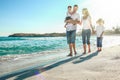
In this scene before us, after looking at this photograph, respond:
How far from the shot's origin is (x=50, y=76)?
4.36 meters

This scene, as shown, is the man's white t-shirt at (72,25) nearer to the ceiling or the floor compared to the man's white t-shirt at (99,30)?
nearer to the ceiling

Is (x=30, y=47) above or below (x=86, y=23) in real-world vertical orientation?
below

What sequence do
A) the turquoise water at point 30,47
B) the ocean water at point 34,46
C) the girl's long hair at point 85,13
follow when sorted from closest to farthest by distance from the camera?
the girl's long hair at point 85,13
the ocean water at point 34,46
the turquoise water at point 30,47

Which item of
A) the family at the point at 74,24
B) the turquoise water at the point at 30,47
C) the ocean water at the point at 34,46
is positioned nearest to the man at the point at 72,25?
the family at the point at 74,24

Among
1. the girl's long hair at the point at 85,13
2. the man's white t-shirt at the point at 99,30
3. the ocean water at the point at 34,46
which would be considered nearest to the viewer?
the girl's long hair at the point at 85,13

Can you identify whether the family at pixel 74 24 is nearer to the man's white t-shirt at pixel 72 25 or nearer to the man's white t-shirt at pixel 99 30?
the man's white t-shirt at pixel 72 25

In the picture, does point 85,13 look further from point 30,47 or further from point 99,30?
point 30,47

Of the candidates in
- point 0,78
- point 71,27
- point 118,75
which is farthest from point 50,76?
point 71,27

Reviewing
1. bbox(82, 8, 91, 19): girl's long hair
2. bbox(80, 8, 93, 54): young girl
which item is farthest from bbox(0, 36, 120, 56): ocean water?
bbox(82, 8, 91, 19): girl's long hair

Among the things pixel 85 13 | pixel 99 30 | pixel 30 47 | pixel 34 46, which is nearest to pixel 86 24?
pixel 85 13

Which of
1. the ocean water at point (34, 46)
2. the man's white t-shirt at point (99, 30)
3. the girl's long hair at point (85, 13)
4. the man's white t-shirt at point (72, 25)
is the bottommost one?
the ocean water at point (34, 46)

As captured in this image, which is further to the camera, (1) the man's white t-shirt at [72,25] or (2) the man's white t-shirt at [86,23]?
(2) the man's white t-shirt at [86,23]

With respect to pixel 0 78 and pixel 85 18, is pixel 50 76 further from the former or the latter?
pixel 85 18

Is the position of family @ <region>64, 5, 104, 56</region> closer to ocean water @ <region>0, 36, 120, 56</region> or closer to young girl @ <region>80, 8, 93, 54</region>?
young girl @ <region>80, 8, 93, 54</region>
